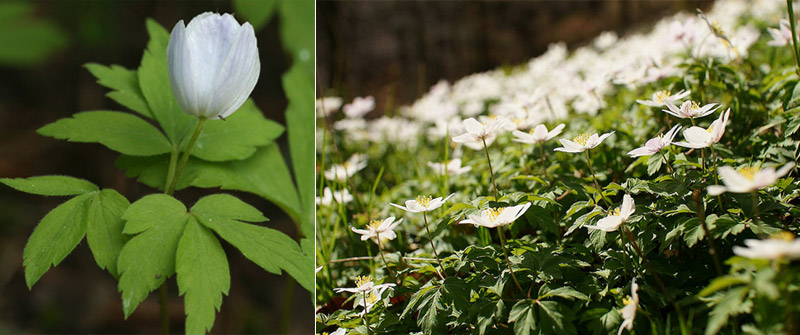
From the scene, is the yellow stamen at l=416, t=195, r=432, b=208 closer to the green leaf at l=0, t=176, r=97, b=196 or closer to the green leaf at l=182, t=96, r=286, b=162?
the green leaf at l=182, t=96, r=286, b=162

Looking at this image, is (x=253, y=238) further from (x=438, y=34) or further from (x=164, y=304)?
(x=438, y=34)

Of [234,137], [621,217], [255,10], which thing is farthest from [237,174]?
[621,217]

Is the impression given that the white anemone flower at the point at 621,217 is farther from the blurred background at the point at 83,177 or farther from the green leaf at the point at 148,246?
the blurred background at the point at 83,177

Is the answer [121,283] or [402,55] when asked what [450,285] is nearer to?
[121,283]

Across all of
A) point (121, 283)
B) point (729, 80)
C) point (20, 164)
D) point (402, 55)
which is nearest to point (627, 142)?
point (729, 80)

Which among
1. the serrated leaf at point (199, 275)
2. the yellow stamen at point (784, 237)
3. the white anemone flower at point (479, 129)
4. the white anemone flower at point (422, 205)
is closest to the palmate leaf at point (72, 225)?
the serrated leaf at point (199, 275)

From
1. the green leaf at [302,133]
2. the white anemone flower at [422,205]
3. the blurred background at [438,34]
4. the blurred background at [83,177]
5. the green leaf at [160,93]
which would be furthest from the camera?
the blurred background at [438,34]

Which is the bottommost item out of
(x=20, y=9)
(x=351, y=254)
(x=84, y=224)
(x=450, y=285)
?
(x=351, y=254)
